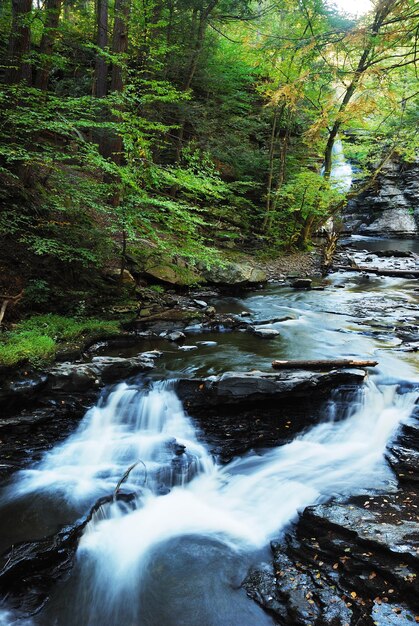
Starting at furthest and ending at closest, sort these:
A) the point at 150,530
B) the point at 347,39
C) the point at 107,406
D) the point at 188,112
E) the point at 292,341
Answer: the point at 188,112 < the point at 292,341 < the point at 107,406 < the point at 150,530 < the point at 347,39

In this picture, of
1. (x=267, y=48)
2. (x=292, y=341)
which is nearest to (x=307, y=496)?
(x=292, y=341)

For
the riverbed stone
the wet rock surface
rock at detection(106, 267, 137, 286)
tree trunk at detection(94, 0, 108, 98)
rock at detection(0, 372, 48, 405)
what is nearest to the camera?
the wet rock surface

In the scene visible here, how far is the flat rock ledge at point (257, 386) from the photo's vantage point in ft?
17.8

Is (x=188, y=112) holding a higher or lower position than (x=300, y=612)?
higher

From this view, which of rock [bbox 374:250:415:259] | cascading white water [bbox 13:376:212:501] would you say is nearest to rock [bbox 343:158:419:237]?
rock [bbox 374:250:415:259]

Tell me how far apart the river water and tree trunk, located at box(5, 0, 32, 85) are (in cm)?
634

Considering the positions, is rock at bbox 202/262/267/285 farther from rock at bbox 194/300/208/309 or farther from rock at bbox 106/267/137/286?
rock at bbox 106/267/137/286

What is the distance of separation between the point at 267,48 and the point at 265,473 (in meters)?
5.30

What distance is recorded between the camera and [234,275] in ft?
A: 39.7

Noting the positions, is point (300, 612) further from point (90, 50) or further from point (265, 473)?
point (90, 50)

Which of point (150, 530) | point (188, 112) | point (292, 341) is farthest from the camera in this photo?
point (188, 112)

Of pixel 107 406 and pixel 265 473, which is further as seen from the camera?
pixel 107 406

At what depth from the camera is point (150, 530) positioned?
428cm

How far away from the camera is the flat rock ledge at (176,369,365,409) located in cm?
542
